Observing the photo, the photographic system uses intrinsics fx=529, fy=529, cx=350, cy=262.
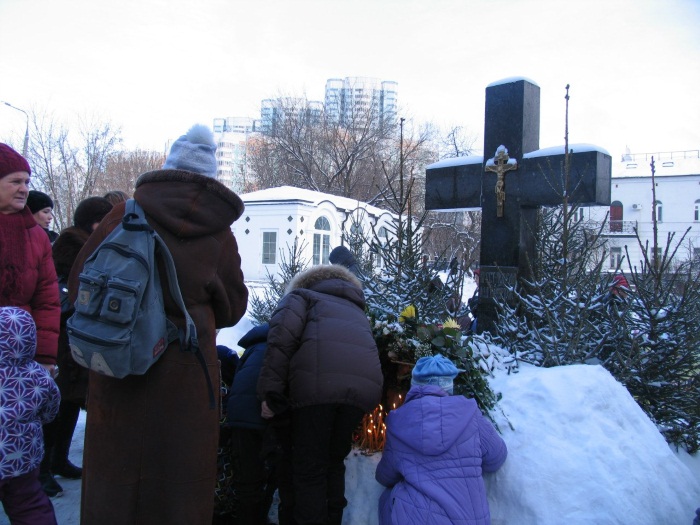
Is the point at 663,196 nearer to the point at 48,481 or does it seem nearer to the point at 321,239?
the point at 321,239

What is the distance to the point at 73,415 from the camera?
3635 mm

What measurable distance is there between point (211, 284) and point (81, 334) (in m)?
0.52

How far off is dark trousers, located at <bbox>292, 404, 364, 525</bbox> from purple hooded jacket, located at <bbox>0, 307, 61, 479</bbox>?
118 centimetres

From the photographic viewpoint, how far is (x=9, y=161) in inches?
103

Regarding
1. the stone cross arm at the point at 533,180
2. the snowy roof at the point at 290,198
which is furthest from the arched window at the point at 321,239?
the stone cross arm at the point at 533,180

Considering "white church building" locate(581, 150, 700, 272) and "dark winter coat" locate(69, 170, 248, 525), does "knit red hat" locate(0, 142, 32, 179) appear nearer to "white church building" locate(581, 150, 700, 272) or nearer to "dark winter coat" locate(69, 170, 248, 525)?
"dark winter coat" locate(69, 170, 248, 525)

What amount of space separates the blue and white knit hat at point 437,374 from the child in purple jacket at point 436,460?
11mm

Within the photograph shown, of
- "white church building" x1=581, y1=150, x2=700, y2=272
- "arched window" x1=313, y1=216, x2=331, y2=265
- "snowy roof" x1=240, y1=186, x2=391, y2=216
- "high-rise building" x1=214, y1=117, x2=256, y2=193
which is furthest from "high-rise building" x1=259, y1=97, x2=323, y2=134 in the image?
"white church building" x1=581, y1=150, x2=700, y2=272

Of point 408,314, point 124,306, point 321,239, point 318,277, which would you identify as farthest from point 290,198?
point 124,306

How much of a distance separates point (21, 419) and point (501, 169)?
15.4ft

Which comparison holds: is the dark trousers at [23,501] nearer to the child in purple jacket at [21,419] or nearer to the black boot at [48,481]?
the child in purple jacket at [21,419]

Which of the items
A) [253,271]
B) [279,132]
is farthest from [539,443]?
[279,132]

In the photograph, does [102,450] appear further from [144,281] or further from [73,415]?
[73,415]

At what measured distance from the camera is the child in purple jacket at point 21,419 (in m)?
2.29
